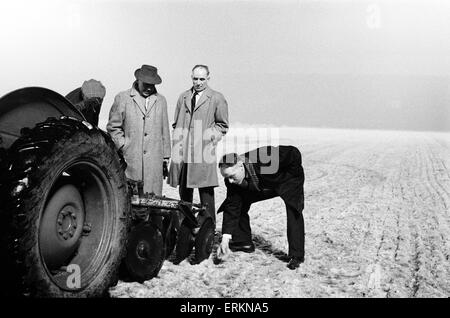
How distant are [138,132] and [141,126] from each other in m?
0.07

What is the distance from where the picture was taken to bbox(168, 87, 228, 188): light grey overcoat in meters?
5.18

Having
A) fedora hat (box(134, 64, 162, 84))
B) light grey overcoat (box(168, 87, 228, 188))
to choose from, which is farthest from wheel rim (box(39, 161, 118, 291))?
light grey overcoat (box(168, 87, 228, 188))

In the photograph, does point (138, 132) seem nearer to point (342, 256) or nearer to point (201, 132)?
point (201, 132)

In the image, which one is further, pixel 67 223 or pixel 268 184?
pixel 268 184

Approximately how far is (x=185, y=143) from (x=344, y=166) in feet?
32.7

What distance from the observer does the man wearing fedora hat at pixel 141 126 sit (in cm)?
480

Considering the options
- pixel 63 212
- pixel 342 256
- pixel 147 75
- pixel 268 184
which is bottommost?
pixel 342 256

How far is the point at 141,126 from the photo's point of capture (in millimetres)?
4832

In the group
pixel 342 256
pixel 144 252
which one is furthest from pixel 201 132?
pixel 342 256

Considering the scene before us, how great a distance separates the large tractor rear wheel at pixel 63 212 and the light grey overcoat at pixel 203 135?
63.7 inches

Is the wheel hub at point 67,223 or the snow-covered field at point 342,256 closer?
the wheel hub at point 67,223

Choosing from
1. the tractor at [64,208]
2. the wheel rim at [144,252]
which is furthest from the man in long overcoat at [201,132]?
the wheel rim at [144,252]

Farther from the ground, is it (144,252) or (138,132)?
(138,132)

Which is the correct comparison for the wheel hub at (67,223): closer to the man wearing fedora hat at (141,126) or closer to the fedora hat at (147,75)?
the man wearing fedora hat at (141,126)
